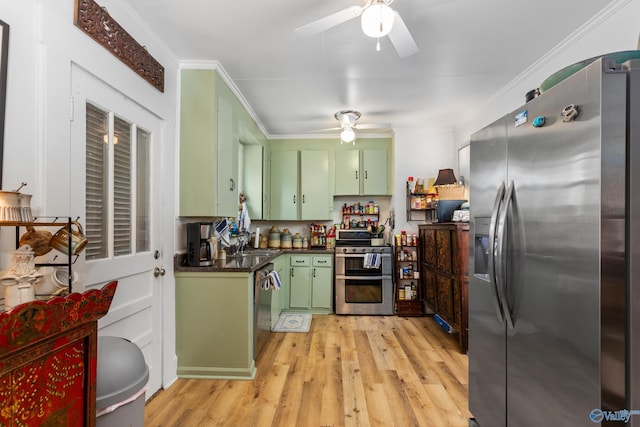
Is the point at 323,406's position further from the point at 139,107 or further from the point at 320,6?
the point at 320,6

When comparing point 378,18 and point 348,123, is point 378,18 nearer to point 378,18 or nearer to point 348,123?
point 378,18

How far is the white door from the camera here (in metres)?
1.66

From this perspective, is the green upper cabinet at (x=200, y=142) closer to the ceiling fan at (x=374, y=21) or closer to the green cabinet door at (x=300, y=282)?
the ceiling fan at (x=374, y=21)

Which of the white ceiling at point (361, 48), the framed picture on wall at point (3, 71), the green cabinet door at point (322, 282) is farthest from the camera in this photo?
the green cabinet door at point (322, 282)

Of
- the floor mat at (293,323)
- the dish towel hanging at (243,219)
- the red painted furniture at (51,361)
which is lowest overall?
the floor mat at (293,323)

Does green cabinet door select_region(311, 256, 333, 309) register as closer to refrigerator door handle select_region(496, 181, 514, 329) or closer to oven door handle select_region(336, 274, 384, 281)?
oven door handle select_region(336, 274, 384, 281)

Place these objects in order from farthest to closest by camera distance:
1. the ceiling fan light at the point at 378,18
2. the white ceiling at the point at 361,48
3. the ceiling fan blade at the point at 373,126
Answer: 1. the ceiling fan blade at the point at 373,126
2. the white ceiling at the point at 361,48
3. the ceiling fan light at the point at 378,18

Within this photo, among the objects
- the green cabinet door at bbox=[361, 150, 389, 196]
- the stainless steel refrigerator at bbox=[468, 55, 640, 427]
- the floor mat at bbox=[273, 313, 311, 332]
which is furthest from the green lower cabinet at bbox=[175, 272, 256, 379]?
the green cabinet door at bbox=[361, 150, 389, 196]

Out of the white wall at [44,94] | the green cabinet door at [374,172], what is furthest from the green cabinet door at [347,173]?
the white wall at [44,94]

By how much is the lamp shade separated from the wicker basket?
6 centimetres

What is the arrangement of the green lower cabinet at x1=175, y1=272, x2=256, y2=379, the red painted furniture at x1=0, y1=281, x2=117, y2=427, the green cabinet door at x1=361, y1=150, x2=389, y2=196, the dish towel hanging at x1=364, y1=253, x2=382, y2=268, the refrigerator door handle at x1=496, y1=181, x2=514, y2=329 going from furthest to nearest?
the green cabinet door at x1=361, y1=150, x2=389, y2=196
the dish towel hanging at x1=364, y1=253, x2=382, y2=268
the green lower cabinet at x1=175, y1=272, x2=256, y2=379
the refrigerator door handle at x1=496, y1=181, x2=514, y2=329
the red painted furniture at x1=0, y1=281, x2=117, y2=427

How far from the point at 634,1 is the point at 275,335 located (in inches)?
152

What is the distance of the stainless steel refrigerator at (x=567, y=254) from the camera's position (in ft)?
3.03

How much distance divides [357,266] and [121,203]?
121 inches
